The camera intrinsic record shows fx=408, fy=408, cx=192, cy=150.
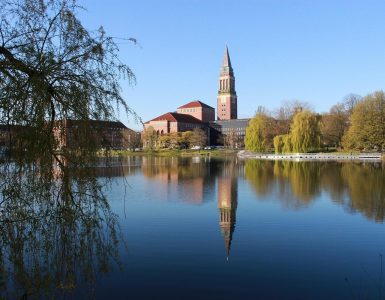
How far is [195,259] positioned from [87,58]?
6.26m

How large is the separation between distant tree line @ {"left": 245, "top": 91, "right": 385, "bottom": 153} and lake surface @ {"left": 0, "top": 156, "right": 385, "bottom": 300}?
33075 millimetres

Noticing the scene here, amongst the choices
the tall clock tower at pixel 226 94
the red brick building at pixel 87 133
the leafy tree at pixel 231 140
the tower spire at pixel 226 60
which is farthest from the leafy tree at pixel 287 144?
the tower spire at pixel 226 60

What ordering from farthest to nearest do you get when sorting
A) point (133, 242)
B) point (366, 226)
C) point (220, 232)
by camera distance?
1. point (366, 226)
2. point (220, 232)
3. point (133, 242)

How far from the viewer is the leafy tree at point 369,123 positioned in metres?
48.4

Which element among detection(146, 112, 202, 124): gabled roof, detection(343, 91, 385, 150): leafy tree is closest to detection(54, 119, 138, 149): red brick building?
detection(343, 91, 385, 150): leafy tree

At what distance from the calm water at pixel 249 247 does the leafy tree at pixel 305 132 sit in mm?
33278

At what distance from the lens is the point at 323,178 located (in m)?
26.1

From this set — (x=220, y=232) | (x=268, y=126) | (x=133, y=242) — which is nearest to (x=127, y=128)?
(x=133, y=242)

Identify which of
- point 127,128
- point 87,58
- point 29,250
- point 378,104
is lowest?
point 29,250

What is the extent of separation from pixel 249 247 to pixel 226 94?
10725 centimetres

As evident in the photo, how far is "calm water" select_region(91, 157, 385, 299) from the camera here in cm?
724

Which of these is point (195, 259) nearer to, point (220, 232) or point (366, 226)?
point (220, 232)

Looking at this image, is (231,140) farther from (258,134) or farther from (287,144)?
(287,144)

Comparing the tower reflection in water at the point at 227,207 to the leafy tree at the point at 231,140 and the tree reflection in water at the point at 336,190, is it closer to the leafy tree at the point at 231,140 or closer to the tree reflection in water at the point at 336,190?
the tree reflection in water at the point at 336,190
